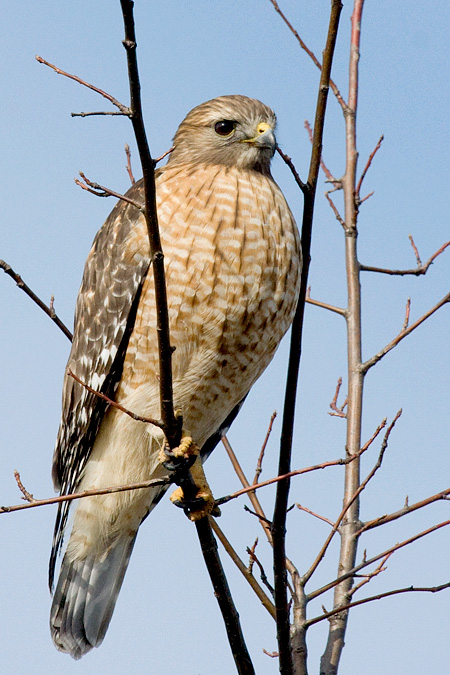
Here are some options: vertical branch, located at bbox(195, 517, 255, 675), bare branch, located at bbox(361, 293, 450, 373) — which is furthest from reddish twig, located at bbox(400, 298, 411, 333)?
vertical branch, located at bbox(195, 517, 255, 675)

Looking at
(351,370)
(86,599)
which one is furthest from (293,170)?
(86,599)

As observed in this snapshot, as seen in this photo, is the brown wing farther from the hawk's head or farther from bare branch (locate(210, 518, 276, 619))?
bare branch (locate(210, 518, 276, 619))

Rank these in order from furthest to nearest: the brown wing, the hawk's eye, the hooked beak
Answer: the hawk's eye
the hooked beak
the brown wing

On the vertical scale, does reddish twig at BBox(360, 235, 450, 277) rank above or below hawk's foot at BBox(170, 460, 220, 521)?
above

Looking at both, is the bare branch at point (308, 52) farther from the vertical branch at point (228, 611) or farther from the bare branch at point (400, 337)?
the vertical branch at point (228, 611)

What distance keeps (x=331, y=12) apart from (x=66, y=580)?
121 inches

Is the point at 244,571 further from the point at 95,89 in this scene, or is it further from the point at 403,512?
the point at 95,89

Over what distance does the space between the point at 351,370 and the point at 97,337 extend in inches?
49.0

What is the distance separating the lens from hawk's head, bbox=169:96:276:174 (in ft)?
13.7

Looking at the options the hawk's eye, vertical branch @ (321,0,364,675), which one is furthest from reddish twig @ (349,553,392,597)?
the hawk's eye

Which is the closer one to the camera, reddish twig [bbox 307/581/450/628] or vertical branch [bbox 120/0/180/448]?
vertical branch [bbox 120/0/180/448]

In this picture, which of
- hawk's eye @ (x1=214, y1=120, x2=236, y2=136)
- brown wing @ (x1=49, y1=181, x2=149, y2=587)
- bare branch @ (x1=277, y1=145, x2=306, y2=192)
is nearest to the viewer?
bare branch @ (x1=277, y1=145, x2=306, y2=192)

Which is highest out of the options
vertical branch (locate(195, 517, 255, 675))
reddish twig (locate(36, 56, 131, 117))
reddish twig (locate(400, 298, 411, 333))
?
reddish twig (locate(400, 298, 411, 333))

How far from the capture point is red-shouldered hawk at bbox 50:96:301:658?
3697 millimetres
